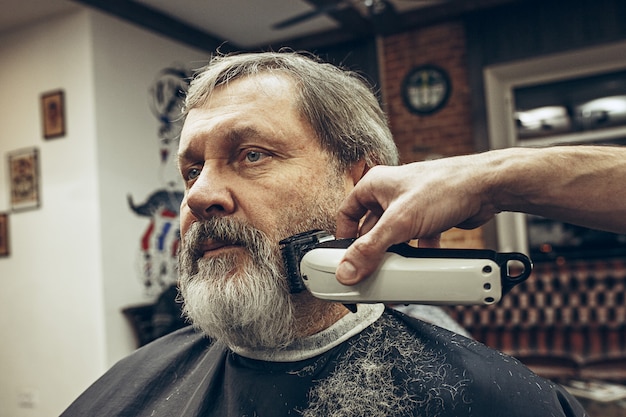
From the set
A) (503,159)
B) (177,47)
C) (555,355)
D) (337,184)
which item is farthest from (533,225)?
(503,159)

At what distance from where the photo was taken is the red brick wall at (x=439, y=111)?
5266 mm

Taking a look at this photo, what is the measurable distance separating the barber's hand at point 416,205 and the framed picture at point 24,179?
165 inches

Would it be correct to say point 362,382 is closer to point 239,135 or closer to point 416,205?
point 416,205

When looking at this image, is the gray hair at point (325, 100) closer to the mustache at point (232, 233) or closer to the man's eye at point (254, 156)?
the man's eye at point (254, 156)

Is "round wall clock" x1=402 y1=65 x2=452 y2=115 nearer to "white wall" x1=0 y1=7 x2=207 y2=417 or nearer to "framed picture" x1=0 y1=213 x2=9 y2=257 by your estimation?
"white wall" x1=0 y1=7 x2=207 y2=417

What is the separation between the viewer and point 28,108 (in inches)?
Answer: 181

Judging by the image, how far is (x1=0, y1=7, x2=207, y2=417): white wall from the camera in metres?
4.31

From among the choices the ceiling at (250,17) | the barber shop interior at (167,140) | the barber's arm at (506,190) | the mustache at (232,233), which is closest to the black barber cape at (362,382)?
the mustache at (232,233)

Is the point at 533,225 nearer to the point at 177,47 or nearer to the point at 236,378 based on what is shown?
the point at 177,47

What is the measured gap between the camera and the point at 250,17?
5148 mm

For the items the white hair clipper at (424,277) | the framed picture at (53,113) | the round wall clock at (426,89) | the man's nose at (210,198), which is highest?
the round wall clock at (426,89)

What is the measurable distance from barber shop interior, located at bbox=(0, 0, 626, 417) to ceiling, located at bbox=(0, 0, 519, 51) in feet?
0.06

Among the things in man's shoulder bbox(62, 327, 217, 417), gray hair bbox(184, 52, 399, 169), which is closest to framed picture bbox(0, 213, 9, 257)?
man's shoulder bbox(62, 327, 217, 417)

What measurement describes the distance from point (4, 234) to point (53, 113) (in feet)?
3.65
